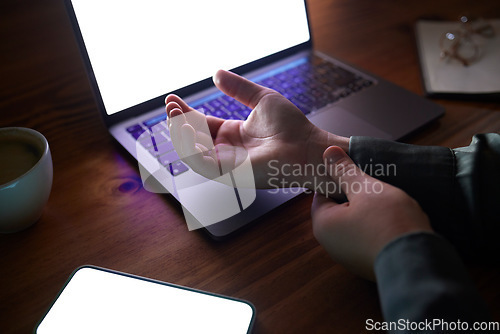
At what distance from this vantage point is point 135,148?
54 cm

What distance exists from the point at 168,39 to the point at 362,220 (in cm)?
35

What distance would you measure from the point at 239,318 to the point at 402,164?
23 centimetres

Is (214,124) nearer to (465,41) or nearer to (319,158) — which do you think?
(319,158)

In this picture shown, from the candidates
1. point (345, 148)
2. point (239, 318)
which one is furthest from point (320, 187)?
point (239, 318)

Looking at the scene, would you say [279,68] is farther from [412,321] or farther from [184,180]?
[412,321]

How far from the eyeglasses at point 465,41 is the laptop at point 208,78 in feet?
0.52

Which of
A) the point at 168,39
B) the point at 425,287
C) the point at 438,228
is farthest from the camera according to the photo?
the point at 168,39

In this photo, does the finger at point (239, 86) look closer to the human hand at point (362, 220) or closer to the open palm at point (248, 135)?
the open palm at point (248, 135)

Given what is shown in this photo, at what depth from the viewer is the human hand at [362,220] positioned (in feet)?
1.19

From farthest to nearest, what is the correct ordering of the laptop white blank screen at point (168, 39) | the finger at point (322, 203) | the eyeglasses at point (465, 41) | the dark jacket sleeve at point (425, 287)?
the eyeglasses at point (465, 41)
the laptop white blank screen at point (168, 39)
the finger at point (322, 203)
the dark jacket sleeve at point (425, 287)

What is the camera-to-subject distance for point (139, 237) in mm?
460

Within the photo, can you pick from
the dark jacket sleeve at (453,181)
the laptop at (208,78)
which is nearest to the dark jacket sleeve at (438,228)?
the dark jacket sleeve at (453,181)

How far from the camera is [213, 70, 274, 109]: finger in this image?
508 mm

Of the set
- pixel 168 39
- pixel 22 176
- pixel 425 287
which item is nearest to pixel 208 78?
pixel 168 39
